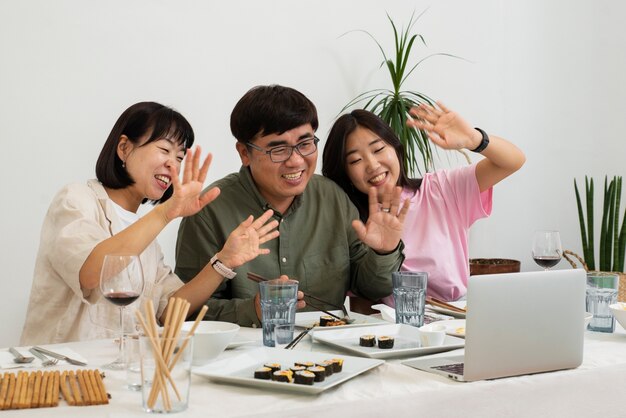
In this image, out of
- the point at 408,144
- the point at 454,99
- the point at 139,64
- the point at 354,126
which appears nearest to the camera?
the point at 354,126

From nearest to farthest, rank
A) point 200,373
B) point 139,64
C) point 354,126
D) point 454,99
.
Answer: point 200,373 < point 354,126 < point 139,64 < point 454,99

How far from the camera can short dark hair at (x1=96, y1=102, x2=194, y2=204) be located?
7.45 ft

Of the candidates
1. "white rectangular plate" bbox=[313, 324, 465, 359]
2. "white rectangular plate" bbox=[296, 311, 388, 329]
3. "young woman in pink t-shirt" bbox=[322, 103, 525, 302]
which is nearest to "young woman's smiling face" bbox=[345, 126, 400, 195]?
"young woman in pink t-shirt" bbox=[322, 103, 525, 302]

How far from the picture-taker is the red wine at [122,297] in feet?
4.81

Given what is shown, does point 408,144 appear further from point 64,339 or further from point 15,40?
point 64,339

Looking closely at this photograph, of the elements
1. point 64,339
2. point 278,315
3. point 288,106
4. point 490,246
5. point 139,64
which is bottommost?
point 64,339

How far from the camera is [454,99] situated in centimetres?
472

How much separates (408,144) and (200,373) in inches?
115

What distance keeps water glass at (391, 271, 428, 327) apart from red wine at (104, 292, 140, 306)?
0.73 meters

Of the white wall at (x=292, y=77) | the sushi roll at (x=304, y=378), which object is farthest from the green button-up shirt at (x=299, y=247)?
the white wall at (x=292, y=77)

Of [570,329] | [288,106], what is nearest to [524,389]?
[570,329]

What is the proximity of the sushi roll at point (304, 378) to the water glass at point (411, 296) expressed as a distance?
0.65 m

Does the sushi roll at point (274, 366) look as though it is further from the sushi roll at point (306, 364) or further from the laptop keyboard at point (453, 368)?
the laptop keyboard at point (453, 368)

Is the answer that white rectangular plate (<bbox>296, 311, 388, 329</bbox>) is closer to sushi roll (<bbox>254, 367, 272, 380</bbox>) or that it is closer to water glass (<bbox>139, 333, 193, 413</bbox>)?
sushi roll (<bbox>254, 367, 272, 380</bbox>)
